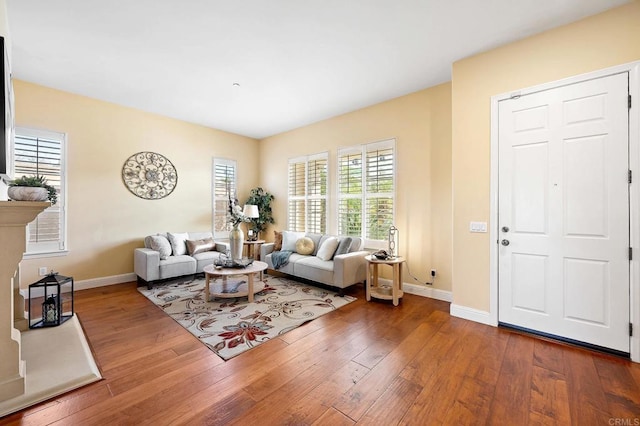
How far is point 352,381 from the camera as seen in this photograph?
1989 millimetres

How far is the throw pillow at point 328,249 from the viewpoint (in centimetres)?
442

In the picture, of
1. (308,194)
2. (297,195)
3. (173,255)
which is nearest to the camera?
(173,255)

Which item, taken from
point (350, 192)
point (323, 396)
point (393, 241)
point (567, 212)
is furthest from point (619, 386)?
point (350, 192)

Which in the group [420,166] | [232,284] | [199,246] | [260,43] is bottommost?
[232,284]

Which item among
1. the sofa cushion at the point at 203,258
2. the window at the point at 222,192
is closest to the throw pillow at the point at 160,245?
the sofa cushion at the point at 203,258

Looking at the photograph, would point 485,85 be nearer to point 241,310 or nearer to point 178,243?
point 241,310

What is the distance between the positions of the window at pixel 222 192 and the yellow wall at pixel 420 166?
9.77ft

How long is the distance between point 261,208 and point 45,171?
3.64 metres

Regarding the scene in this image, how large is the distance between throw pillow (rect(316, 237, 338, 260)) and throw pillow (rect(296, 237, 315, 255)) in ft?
1.09

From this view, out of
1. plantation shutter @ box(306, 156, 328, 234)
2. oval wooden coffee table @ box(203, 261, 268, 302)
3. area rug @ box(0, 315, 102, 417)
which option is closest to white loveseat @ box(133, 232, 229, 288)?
oval wooden coffee table @ box(203, 261, 268, 302)

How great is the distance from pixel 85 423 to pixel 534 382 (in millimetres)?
3049

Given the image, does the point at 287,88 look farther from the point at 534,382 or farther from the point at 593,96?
the point at 534,382

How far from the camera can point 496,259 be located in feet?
9.67

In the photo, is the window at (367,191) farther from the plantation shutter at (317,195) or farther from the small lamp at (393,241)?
the plantation shutter at (317,195)
